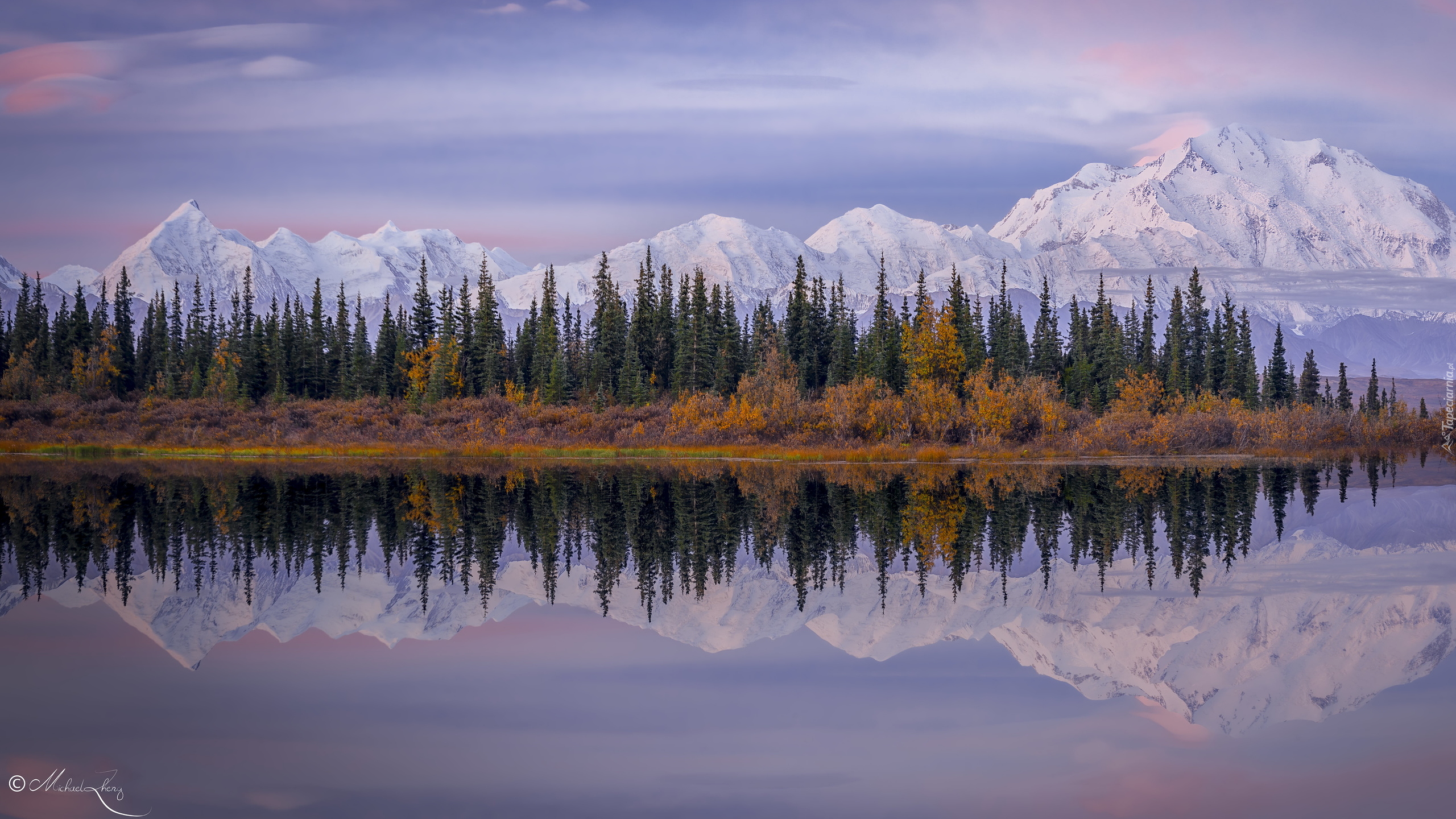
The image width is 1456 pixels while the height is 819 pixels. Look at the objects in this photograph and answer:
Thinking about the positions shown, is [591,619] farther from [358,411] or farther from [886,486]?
[358,411]

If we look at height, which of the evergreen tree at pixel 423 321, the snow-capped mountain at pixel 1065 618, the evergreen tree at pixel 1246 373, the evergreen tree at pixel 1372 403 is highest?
the evergreen tree at pixel 423 321

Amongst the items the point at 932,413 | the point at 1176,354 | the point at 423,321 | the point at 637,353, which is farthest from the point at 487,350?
the point at 1176,354

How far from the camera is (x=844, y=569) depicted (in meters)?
23.4

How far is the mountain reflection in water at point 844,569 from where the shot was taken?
17.0 metres

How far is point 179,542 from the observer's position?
27141 millimetres

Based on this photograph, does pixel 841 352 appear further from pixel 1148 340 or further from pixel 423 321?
pixel 1148 340

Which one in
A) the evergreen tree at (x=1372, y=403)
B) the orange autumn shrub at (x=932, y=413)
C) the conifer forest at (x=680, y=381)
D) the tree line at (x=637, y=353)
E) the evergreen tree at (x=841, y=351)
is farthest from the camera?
the evergreen tree at (x=1372, y=403)

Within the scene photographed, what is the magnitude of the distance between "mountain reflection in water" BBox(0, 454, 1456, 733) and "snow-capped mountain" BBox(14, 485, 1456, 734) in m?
0.06

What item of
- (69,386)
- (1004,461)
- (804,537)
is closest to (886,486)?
(804,537)

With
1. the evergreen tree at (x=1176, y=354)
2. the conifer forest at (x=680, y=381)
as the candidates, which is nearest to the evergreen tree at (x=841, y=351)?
the conifer forest at (x=680, y=381)

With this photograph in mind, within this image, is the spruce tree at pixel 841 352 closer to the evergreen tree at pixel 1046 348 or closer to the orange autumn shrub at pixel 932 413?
the evergreen tree at pixel 1046 348

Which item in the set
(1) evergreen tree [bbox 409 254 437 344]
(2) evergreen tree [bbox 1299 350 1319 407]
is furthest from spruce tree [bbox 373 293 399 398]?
(2) evergreen tree [bbox 1299 350 1319 407]

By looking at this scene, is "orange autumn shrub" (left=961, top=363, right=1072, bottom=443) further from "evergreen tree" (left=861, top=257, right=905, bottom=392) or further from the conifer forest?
"evergreen tree" (left=861, top=257, right=905, bottom=392)

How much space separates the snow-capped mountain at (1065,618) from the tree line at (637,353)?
64583mm
